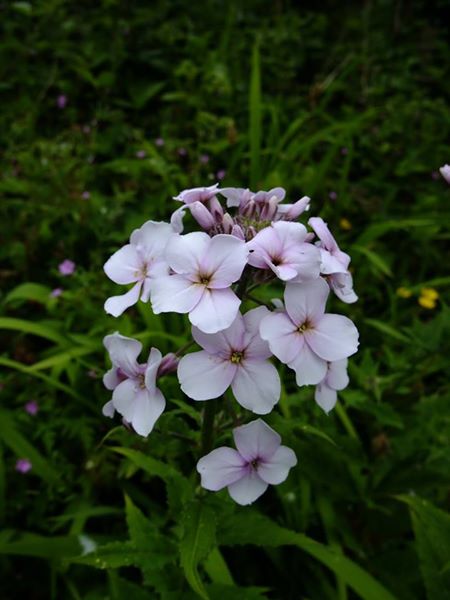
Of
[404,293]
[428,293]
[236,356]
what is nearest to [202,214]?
[236,356]

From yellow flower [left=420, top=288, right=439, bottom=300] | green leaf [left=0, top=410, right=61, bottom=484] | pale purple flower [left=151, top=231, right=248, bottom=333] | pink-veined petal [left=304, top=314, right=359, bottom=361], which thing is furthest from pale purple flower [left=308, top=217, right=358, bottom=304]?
yellow flower [left=420, top=288, right=439, bottom=300]

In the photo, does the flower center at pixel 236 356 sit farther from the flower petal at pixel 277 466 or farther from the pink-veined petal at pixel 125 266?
the pink-veined petal at pixel 125 266

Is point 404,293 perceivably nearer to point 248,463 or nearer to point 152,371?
point 248,463

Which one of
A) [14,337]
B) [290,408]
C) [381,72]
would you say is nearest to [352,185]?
[381,72]

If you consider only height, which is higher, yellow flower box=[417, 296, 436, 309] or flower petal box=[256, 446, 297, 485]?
flower petal box=[256, 446, 297, 485]

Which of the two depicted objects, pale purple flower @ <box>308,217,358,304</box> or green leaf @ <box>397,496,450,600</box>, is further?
green leaf @ <box>397,496,450,600</box>

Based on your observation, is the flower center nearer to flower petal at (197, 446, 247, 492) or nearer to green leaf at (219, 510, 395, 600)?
flower petal at (197, 446, 247, 492)

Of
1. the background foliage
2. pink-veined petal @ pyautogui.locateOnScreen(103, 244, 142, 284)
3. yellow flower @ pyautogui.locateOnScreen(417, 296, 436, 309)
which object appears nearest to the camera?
pink-veined petal @ pyautogui.locateOnScreen(103, 244, 142, 284)
